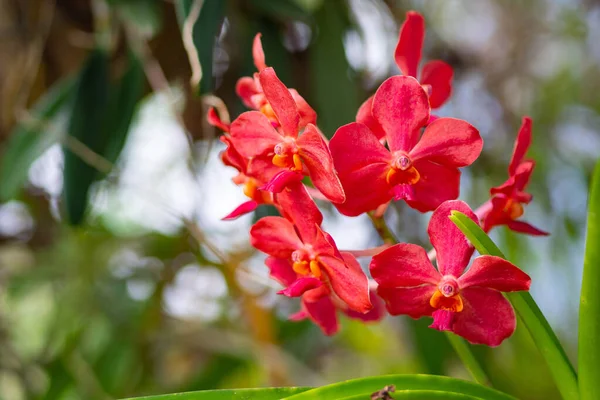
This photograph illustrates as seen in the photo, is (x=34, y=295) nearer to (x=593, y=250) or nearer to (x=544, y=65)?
(x=593, y=250)

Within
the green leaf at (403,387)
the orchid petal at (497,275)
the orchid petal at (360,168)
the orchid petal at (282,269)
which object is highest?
the orchid petal at (360,168)

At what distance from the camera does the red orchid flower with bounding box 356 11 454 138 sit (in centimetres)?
47

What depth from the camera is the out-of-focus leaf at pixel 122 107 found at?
102 centimetres

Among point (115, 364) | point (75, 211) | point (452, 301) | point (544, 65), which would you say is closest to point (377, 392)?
point (452, 301)

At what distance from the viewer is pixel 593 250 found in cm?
40

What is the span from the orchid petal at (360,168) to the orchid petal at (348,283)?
0.13 feet

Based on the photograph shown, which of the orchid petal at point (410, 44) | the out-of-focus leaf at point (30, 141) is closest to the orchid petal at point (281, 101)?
the orchid petal at point (410, 44)

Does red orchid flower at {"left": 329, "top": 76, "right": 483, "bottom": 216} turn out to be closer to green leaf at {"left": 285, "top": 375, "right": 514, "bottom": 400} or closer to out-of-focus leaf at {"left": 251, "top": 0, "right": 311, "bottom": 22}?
green leaf at {"left": 285, "top": 375, "right": 514, "bottom": 400}

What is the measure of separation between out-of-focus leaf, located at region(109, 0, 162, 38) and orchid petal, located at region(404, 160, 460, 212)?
64 centimetres

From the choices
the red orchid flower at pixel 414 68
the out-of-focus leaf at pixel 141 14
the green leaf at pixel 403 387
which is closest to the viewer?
the green leaf at pixel 403 387

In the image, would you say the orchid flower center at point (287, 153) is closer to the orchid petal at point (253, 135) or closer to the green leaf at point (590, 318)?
the orchid petal at point (253, 135)

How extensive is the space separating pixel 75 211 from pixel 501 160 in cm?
128

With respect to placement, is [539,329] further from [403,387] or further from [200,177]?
[200,177]

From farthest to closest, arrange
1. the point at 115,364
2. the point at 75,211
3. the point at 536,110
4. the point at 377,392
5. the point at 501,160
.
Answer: the point at 536,110, the point at 501,160, the point at 115,364, the point at 75,211, the point at 377,392
